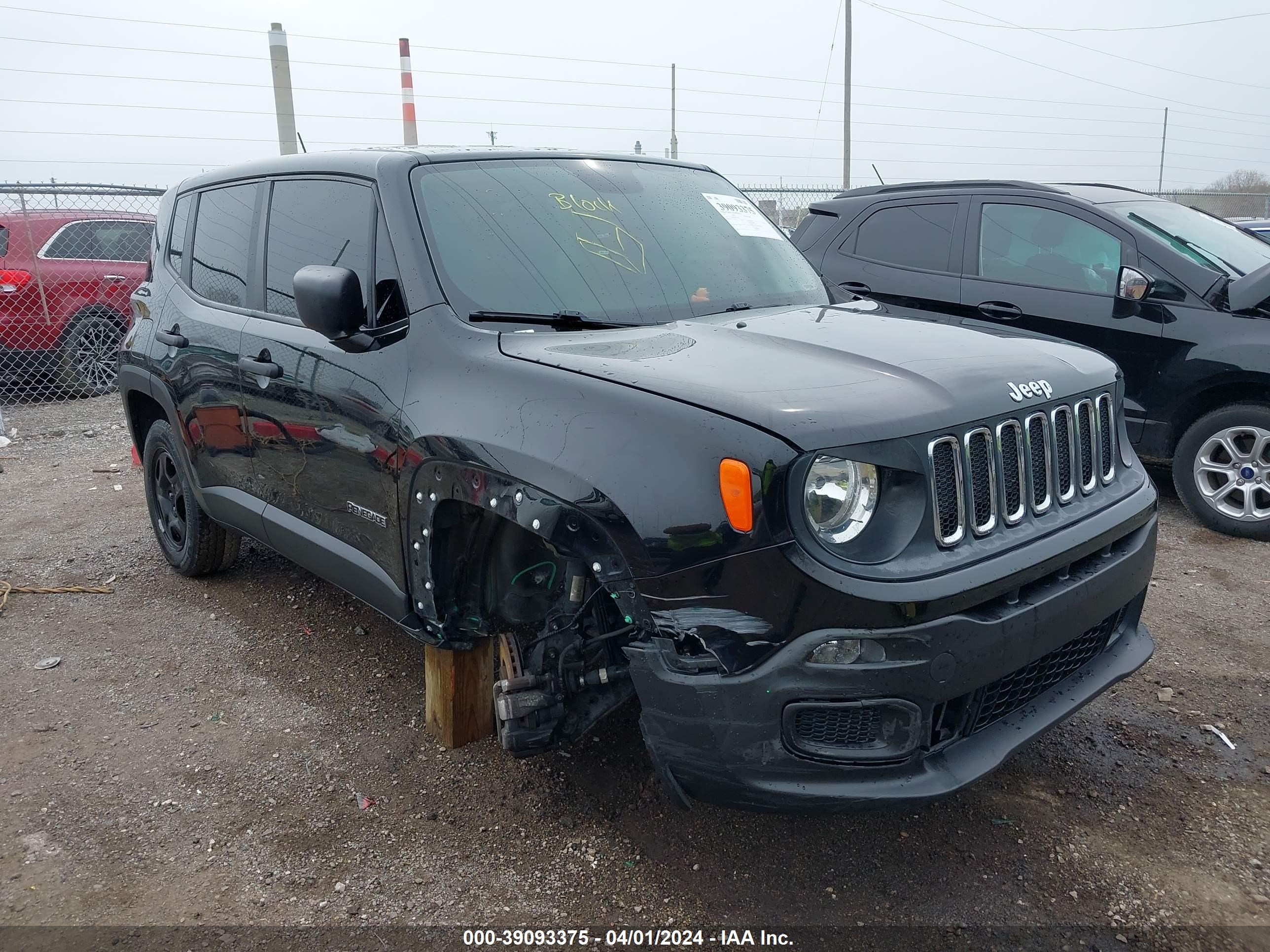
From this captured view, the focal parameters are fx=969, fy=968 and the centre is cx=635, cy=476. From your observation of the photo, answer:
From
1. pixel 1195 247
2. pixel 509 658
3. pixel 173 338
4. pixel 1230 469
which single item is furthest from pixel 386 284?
pixel 1195 247

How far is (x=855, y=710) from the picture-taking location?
206cm

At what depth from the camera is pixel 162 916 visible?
8.00 ft

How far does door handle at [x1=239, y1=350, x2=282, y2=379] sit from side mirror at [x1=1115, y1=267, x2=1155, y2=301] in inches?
168

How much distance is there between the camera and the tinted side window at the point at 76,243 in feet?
29.6

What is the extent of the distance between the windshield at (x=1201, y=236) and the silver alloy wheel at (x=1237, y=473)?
0.87m

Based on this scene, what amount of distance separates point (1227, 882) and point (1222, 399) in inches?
133

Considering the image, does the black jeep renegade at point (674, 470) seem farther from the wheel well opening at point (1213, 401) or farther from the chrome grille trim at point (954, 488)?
the wheel well opening at point (1213, 401)

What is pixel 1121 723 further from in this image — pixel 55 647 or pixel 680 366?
pixel 55 647

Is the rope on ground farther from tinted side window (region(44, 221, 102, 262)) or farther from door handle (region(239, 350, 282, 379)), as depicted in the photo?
tinted side window (region(44, 221, 102, 262))

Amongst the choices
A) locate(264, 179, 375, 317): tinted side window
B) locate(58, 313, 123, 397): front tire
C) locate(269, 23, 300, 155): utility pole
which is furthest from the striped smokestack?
locate(264, 179, 375, 317): tinted side window

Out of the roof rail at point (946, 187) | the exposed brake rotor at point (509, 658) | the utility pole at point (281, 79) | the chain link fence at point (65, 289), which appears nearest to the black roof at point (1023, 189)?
the roof rail at point (946, 187)

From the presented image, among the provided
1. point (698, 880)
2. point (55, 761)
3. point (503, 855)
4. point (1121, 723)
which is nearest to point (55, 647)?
point (55, 761)

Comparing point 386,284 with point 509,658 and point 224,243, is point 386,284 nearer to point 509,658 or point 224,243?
point 509,658

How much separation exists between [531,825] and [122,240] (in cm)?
886
